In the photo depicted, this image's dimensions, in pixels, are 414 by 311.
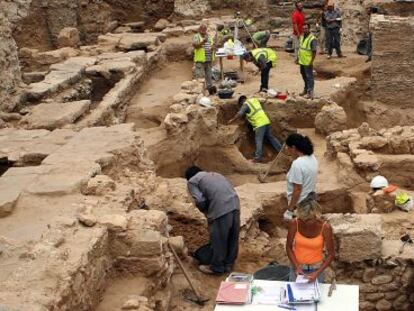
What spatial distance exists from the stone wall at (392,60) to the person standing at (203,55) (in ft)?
11.7

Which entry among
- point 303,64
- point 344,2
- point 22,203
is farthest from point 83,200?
point 344,2

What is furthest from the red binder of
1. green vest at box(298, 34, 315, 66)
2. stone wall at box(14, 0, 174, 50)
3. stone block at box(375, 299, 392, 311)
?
stone wall at box(14, 0, 174, 50)

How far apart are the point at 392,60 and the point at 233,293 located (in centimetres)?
1043

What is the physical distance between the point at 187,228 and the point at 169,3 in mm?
14546

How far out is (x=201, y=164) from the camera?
1218 cm

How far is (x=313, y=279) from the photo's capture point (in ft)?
16.8

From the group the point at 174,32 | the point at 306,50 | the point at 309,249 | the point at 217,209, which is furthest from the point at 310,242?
the point at 174,32

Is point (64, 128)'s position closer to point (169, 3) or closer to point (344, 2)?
point (344, 2)

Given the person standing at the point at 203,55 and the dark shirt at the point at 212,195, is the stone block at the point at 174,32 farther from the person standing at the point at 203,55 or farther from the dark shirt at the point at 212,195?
the dark shirt at the point at 212,195

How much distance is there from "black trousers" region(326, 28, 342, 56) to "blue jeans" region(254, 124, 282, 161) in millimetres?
4749

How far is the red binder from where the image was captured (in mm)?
4867

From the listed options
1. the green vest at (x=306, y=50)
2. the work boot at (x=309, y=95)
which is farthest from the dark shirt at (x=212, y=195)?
the work boot at (x=309, y=95)

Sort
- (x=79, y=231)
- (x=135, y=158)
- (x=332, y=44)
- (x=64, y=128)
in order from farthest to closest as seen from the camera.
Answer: (x=332, y=44), (x=64, y=128), (x=135, y=158), (x=79, y=231)

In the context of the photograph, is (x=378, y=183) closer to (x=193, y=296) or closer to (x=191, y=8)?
(x=193, y=296)
